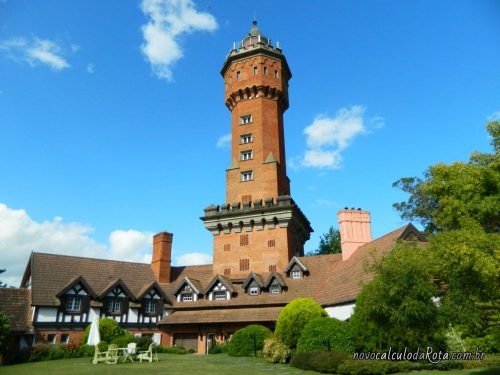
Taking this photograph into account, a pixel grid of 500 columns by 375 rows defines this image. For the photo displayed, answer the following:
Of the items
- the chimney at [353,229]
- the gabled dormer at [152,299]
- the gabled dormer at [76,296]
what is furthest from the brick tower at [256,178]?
the gabled dormer at [76,296]

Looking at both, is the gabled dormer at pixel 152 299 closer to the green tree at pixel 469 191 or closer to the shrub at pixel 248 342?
the shrub at pixel 248 342

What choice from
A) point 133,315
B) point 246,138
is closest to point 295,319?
point 133,315

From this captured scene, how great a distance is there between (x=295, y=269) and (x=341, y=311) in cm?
890

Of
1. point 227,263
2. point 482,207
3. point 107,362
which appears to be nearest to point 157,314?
point 227,263

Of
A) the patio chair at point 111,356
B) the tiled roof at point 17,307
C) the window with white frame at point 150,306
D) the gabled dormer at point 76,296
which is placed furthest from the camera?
the window with white frame at point 150,306

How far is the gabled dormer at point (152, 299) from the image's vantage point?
38.2 metres

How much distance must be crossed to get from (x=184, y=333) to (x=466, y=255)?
2870 centimetres

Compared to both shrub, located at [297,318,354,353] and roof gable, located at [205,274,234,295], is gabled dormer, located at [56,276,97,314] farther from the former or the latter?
shrub, located at [297,318,354,353]

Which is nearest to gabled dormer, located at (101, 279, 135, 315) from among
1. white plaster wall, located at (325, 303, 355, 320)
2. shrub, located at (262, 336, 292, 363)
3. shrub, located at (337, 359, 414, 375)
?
shrub, located at (262, 336, 292, 363)

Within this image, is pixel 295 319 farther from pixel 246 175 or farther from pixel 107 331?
pixel 246 175

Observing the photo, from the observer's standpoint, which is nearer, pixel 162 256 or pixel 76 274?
pixel 76 274

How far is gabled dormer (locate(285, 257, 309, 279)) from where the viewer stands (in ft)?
117

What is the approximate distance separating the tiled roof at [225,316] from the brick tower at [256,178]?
14.9 feet

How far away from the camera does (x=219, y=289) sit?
3716 cm
